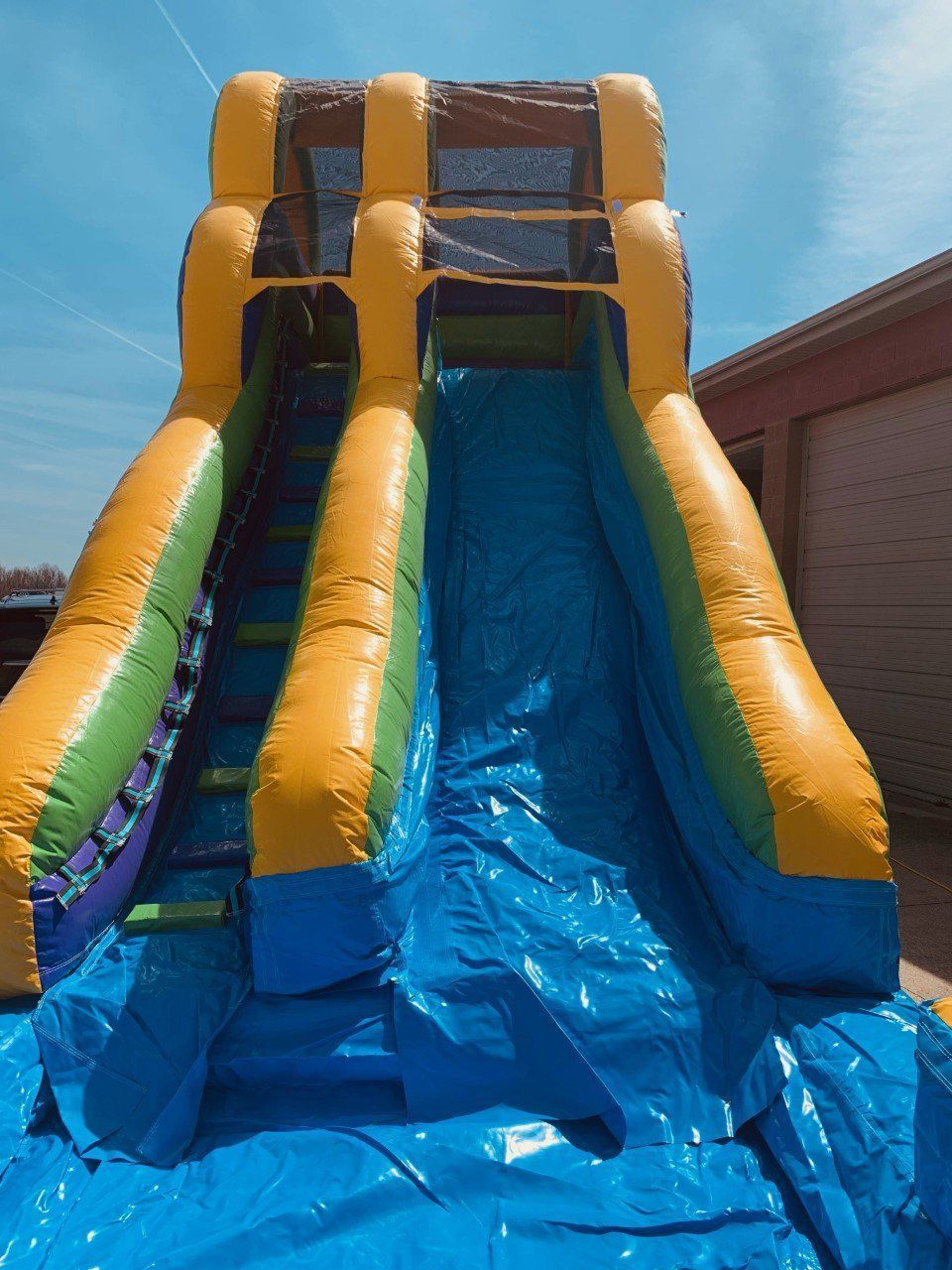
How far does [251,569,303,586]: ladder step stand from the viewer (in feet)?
11.7

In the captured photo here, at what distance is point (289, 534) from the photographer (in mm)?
3748

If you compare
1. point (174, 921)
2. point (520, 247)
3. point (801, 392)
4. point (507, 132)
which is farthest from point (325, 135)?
point (174, 921)

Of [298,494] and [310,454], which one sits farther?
[310,454]

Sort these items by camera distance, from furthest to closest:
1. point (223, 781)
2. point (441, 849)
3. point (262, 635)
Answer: point (262, 635) → point (223, 781) → point (441, 849)

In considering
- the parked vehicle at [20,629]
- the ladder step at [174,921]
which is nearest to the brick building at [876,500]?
the ladder step at [174,921]

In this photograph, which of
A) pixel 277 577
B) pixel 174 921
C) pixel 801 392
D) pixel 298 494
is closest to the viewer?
pixel 174 921

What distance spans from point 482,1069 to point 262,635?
6.47 feet

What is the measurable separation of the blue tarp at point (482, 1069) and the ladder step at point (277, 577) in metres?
1.06

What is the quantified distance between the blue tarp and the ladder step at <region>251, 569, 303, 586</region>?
1059mm

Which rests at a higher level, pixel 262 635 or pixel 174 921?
pixel 262 635

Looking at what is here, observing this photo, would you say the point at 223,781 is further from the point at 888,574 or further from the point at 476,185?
the point at 888,574

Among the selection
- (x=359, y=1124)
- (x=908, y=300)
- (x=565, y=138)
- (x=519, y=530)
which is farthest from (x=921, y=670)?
(x=359, y=1124)

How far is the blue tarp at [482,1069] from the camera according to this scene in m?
1.57

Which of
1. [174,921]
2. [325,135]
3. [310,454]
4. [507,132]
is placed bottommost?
[174,921]
